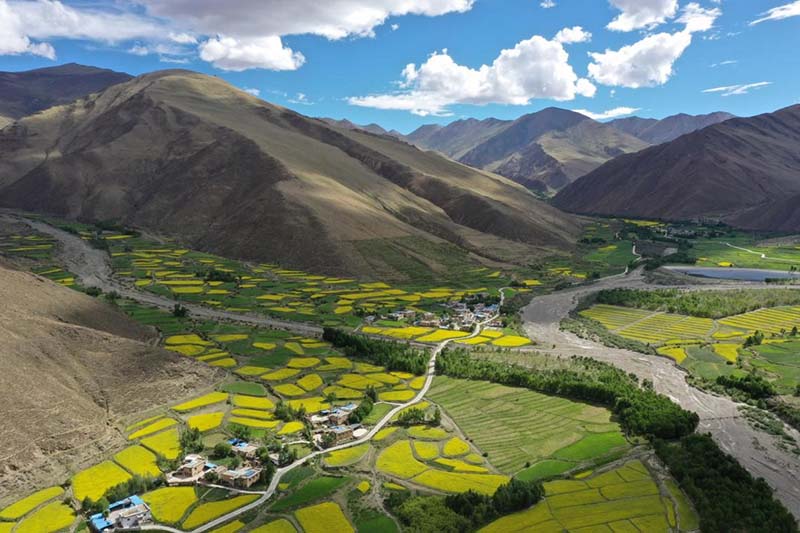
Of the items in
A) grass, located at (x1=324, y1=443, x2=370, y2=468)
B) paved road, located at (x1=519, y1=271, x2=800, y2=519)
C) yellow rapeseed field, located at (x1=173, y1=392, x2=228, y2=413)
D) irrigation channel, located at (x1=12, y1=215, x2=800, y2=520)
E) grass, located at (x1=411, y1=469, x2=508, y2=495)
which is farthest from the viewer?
yellow rapeseed field, located at (x1=173, y1=392, x2=228, y2=413)

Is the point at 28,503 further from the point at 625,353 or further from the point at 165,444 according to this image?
the point at 625,353

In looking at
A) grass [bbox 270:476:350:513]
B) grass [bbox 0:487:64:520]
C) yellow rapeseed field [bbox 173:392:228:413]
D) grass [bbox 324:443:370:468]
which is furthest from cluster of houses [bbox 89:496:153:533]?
yellow rapeseed field [bbox 173:392:228:413]

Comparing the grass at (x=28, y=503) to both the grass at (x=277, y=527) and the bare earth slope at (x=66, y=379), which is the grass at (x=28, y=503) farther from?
the grass at (x=277, y=527)

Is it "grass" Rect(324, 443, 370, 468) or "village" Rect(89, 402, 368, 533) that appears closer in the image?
"village" Rect(89, 402, 368, 533)

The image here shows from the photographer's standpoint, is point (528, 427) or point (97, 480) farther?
point (528, 427)

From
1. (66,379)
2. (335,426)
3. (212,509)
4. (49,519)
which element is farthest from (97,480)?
(335,426)

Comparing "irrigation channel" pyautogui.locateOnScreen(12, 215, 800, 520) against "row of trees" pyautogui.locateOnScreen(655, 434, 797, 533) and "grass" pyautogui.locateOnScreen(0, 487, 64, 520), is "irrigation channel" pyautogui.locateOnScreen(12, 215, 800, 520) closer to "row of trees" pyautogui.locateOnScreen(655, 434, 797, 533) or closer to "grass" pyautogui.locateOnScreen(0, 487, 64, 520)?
"row of trees" pyautogui.locateOnScreen(655, 434, 797, 533)
